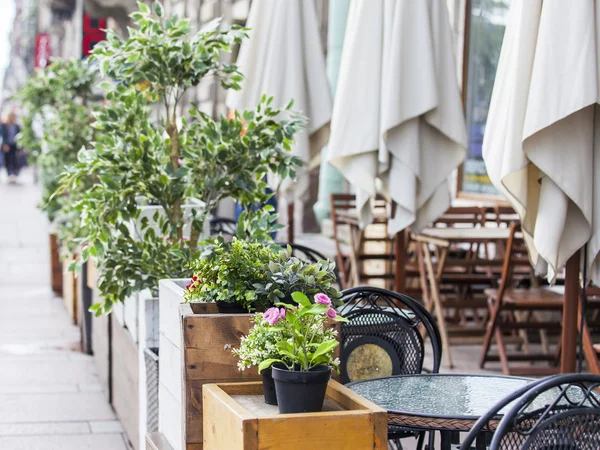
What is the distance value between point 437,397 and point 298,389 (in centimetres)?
71

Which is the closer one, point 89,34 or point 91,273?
point 91,273

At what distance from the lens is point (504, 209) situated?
8242 mm

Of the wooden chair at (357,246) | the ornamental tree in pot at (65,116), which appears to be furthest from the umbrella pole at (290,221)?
the ornamental tree in pot at (65,116)

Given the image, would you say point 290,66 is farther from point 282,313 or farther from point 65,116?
point 282,313

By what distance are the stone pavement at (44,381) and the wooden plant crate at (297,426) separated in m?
2.71

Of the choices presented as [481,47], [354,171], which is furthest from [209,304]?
[481,47]

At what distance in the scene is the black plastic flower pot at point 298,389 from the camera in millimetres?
2375

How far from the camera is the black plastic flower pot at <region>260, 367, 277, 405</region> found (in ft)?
8.30

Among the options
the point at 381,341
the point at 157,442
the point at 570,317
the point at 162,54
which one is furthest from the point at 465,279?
the point at 157,442

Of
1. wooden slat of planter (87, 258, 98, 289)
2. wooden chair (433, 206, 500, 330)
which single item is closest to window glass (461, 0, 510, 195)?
wooden chair (433, 206, 500, 330)

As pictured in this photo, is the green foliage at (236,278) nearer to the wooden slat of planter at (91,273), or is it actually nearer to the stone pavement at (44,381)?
the stone pavement at (44,381)

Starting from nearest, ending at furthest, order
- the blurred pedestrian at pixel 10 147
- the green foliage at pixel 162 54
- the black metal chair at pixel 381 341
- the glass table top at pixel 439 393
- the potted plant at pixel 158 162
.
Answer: the glass table top at pixel 439 393, the black metal chair at pixel 381 341, the potted plant at pixel 158 162, the green foliage at pixel 162 54, the blurred pedestrian at pixel 10 147

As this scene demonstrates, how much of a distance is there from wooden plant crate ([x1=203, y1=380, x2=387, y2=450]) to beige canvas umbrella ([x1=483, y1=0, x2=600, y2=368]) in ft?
5.66

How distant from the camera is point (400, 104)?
525 cm
